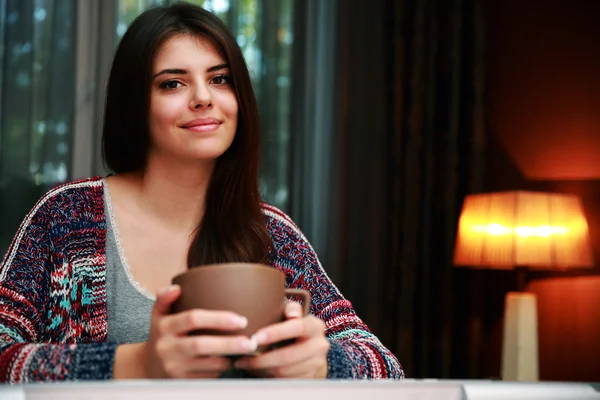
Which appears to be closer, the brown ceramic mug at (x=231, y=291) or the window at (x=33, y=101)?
the brown ceramic mug at (x=231, y=291)

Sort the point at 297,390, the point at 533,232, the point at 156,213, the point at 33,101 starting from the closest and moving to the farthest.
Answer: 1. the point at 297,390
2. the point at 156,213
3. the point at 533,232
4. the point at 33,101

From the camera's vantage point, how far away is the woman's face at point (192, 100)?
1081 millimetres

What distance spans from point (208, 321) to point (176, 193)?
24.2 inches

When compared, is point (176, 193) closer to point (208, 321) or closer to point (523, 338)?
point (208, 321)

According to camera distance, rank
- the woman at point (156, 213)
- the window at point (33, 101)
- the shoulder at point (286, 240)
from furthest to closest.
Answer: the window at point (33, 101), the shoulder at point (286, 240), the woman at point (156, 213)

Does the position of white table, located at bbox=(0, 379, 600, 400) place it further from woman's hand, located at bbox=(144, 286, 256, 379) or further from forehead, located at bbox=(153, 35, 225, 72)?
forehead, located at bbox=(153, 35, 225, 72)

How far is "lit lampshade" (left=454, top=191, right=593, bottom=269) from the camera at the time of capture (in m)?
2.15

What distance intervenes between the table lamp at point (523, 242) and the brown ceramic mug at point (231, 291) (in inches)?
67.0

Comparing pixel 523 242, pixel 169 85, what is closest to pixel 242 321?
pixel 169 85

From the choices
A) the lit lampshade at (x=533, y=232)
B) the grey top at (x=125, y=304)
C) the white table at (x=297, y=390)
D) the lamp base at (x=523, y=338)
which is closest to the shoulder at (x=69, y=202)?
the grey top at (x=125, y=304)

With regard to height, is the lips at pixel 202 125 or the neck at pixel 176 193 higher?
the lips at pixel 202 125

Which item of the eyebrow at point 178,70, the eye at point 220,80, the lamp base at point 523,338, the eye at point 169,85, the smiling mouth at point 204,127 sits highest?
the eyebrow at point 178,70

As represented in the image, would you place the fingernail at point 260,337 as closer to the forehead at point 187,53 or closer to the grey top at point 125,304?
the grey top at point 125,304

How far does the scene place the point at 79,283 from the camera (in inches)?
41.5
